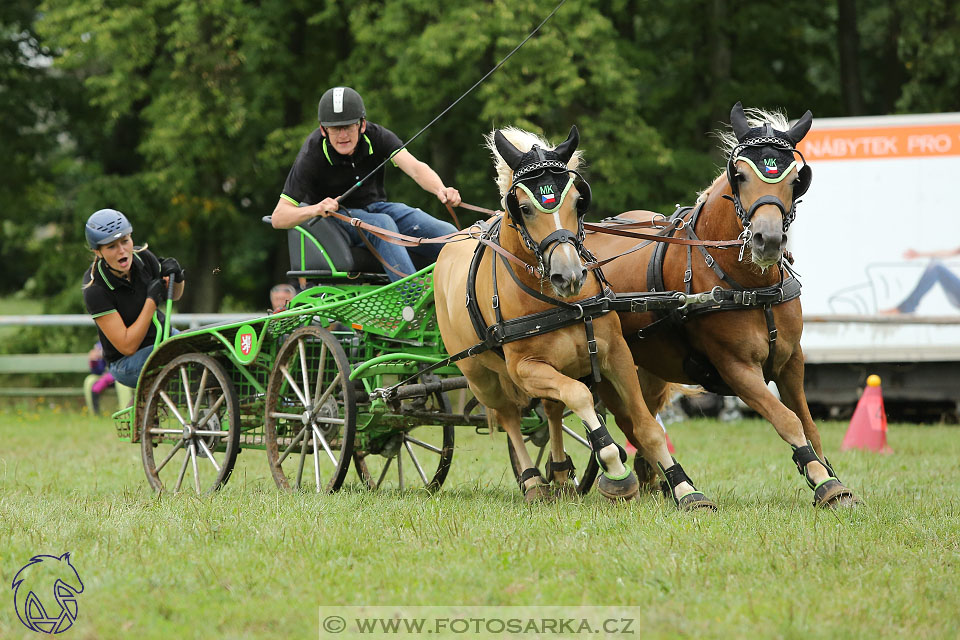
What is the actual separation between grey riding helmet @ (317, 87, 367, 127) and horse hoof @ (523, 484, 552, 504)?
2.56m

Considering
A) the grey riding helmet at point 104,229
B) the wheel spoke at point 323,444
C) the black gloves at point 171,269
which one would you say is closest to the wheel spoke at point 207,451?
the wheel spoke at point 323,444

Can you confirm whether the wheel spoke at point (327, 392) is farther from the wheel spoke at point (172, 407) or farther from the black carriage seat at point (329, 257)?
the wheel spoke at point (172, 407)

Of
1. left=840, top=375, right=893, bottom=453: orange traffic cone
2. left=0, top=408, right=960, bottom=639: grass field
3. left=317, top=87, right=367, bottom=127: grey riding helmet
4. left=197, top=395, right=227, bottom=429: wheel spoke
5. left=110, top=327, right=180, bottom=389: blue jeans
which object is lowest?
left=840, top=375, right=893, bottom=453: orange traffic cone

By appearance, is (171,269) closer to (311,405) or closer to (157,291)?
(157,291)

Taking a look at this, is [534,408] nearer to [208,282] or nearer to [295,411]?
[295,411]

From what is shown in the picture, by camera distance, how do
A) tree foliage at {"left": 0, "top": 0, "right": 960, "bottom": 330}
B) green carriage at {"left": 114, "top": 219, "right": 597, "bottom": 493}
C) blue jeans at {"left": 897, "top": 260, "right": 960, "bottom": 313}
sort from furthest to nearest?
1. tree foliage at {"left": 0, "top": 0, "right": 960, "bottom": 330}
2. blue jeans at {"left": 897, "top": 260, "right": 960, "bottom": 313}
3. green carriage at {"left": 114, "top": 219, "right": 597, "bottom": 493}

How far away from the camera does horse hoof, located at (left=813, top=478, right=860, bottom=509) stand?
19.3 feet

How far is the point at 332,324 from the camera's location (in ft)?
24.3

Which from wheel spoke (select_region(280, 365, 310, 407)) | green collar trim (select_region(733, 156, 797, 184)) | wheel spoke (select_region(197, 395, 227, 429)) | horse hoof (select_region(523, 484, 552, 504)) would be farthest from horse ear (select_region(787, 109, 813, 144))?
wheel spoke (select_region(197, 395, 227, 429))

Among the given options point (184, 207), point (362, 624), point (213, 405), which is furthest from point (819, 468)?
point (184, 207)

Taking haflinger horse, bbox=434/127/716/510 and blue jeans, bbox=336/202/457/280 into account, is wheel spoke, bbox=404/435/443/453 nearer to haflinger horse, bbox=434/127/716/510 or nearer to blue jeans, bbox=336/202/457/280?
blue jeans, bbox=336/202/457/280

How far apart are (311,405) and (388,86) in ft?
39.3

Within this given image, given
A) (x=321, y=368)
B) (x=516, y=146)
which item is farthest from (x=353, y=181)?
(x=516, y=146)

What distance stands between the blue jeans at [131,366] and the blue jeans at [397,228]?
1.82 m
